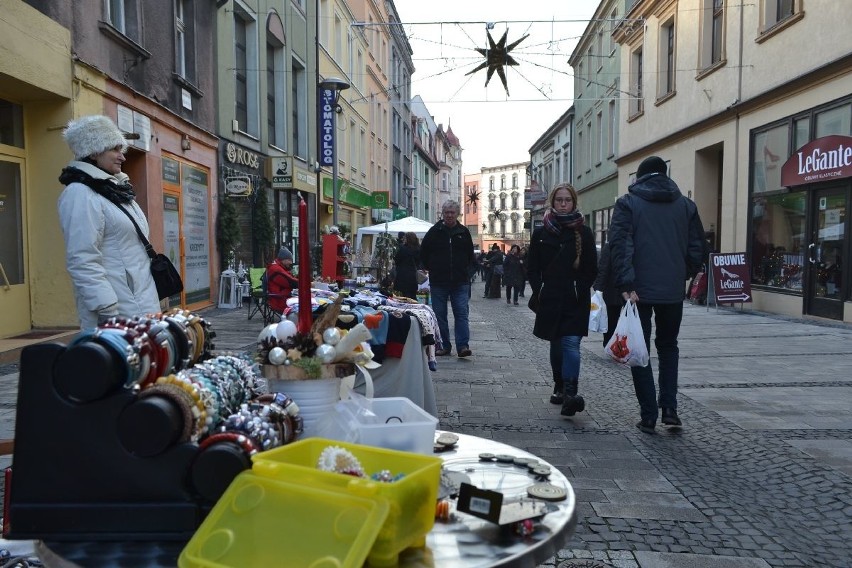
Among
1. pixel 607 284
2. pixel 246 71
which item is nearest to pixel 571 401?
pixel 607 284

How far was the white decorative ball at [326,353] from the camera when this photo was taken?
5.21 feet

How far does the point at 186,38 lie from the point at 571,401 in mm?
10079

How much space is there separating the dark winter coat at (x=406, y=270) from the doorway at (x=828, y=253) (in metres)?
6.75

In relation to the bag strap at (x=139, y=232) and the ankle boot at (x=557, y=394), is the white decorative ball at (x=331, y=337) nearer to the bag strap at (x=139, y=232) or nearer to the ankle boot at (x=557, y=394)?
the bag strap at (x=139, y=232)

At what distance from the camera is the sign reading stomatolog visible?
13.2m

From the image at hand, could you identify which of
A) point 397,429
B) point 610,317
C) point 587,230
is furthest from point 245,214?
point 397,429

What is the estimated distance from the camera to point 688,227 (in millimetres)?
4520

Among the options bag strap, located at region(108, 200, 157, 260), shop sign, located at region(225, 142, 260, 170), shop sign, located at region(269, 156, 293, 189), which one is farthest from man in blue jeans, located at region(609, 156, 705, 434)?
shop sign, located at region(269, 156, 293, 189)

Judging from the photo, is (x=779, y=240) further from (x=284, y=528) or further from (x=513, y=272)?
(x=284, y=528)

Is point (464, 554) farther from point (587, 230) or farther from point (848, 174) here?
point (848, 174)

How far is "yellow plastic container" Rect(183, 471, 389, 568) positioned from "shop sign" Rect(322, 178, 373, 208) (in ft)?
66.6

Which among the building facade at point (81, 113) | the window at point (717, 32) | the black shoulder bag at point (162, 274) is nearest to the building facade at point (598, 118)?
the window at point (717, 32)

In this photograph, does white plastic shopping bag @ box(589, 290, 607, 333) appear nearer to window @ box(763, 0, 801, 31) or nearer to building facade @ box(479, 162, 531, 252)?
window @ box(763, 0, 801, 31)

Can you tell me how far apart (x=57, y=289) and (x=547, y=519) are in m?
8.16
